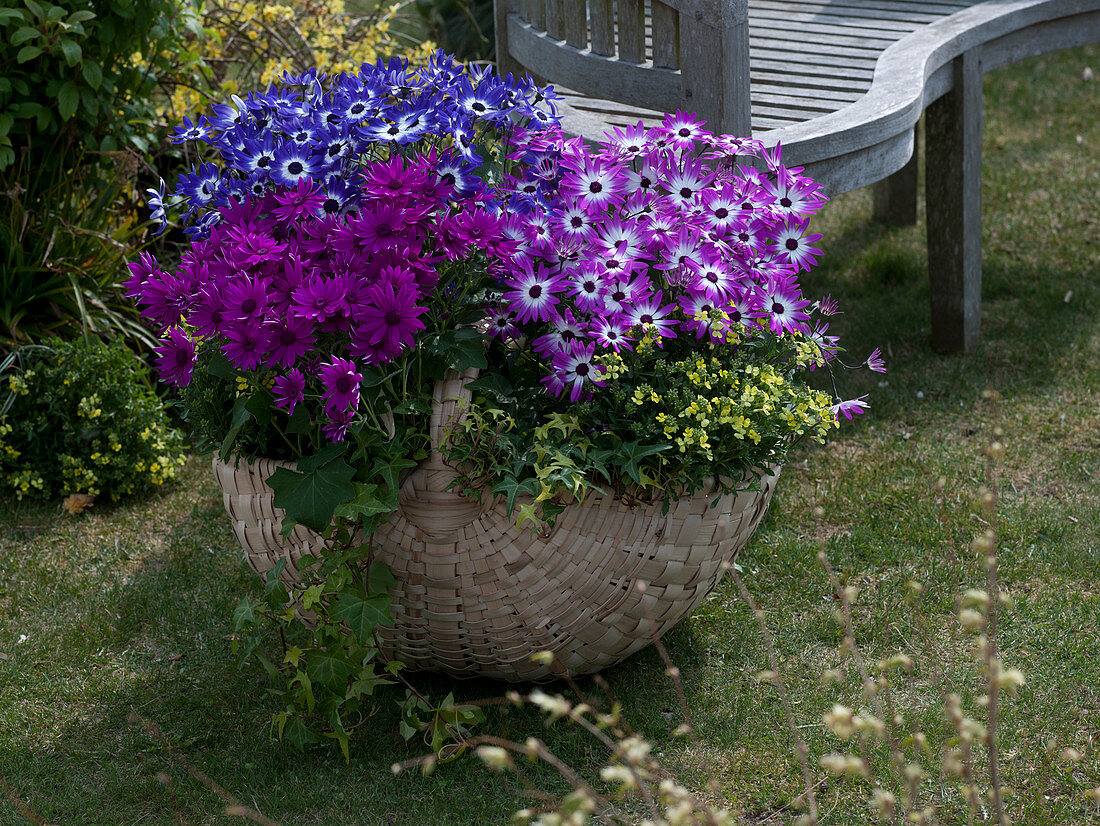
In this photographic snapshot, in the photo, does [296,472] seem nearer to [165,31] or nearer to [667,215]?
[667,215]

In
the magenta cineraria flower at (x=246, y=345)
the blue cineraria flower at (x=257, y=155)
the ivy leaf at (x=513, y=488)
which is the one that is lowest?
the ivy leaf at (x=513, y=488)

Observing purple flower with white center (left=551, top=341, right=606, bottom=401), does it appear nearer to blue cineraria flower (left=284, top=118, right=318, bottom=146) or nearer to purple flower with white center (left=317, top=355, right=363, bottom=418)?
purple flower with white center (left=317, top=355, right=363, bottom=418)

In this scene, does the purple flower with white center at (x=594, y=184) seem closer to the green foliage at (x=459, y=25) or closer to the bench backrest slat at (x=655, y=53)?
the bench backrest slat at (x=655, y=53)

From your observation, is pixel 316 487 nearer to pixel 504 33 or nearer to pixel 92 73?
pixel 92 73

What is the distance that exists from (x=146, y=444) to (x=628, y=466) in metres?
1.77

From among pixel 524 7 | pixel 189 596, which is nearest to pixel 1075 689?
pixel 189 596

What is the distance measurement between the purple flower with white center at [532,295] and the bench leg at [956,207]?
7.01 feet

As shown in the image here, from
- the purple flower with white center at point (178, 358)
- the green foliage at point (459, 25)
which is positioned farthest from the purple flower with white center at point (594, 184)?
the green foliage at point (459, 25)

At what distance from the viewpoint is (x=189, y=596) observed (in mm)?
2750

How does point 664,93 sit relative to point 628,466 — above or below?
above

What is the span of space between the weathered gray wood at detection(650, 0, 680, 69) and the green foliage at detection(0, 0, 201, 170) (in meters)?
1.50

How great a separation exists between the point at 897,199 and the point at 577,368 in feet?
10.2

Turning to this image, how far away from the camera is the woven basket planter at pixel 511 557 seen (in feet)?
6.57

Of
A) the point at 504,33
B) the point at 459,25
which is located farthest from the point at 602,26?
the point at 459,25
